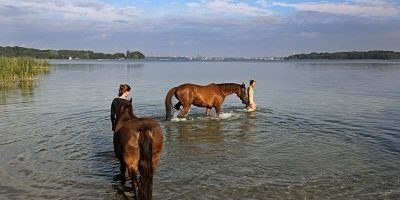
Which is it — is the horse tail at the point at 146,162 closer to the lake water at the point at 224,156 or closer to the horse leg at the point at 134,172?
the horse leg at the point at 134,172

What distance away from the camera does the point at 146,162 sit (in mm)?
6246

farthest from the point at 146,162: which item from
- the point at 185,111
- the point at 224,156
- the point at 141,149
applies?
the point at 185,111

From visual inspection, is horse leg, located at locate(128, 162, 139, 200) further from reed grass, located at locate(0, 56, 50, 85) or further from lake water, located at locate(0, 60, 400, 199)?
reed grass, located at locate(0, 56, 50, 85)

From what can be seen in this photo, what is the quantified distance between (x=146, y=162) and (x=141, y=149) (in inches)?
8.7

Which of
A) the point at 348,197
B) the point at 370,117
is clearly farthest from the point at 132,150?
the point at 370,117

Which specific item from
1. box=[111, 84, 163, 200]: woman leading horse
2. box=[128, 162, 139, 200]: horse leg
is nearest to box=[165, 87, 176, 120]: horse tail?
box=[111, 84, 163, 200]: woman leading horse

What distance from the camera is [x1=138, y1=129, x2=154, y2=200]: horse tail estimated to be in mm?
6234

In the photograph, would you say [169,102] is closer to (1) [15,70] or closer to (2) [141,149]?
(2) [141,149]

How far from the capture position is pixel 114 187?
7387 mm

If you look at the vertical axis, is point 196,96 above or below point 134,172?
above

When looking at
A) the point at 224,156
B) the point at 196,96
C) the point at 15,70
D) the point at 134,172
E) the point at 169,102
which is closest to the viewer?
the point at 134,172

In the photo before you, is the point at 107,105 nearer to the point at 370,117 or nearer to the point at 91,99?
the point at 91,99

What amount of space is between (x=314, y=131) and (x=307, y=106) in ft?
21.1

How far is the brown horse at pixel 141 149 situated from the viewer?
20.5 ft
